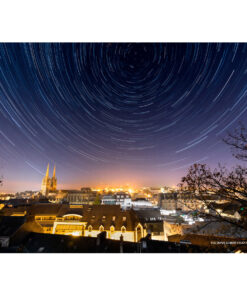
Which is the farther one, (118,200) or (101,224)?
(118,200)

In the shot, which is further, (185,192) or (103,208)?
(103,208)

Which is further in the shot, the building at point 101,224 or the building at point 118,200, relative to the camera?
the building at point 118,200

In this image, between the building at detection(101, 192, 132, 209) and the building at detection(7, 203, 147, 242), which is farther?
the building at detection(101, 192, 132, 209)

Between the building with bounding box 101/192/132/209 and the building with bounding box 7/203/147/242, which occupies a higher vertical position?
the building with bounding box 101/192/132/209

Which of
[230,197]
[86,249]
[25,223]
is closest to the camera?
[230,197]

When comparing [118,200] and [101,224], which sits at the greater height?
[118,200]

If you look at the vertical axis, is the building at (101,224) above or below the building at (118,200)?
below
